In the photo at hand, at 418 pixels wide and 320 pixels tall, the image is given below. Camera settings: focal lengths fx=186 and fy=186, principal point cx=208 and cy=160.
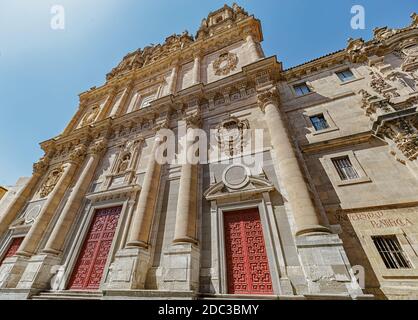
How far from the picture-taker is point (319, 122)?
9.34 m

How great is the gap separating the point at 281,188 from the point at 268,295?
12.1 feet

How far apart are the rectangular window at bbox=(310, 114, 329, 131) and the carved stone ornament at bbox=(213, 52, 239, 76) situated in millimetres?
7392

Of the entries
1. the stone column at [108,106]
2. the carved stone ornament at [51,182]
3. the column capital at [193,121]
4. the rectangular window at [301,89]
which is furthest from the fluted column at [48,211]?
the rectangular window at [301,89]

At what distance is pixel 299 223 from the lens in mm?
6113

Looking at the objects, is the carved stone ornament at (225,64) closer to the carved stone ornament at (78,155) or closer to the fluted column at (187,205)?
the fluted column at (187,205)

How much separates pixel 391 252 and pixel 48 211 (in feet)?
53.8

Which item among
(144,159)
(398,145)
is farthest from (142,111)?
(398,145)

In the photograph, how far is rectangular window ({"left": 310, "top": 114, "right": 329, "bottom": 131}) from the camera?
9.08m

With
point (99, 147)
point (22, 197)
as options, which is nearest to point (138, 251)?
point (99, 147)

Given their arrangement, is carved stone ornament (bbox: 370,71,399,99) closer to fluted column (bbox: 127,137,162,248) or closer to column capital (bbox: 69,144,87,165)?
fluted column (bbox: 127,137,162,248)

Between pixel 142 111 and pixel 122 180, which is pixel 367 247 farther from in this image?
pixel 142 111

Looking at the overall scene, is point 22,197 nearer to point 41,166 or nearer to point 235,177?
point 41,166

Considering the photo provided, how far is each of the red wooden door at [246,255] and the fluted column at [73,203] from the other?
352 inches
